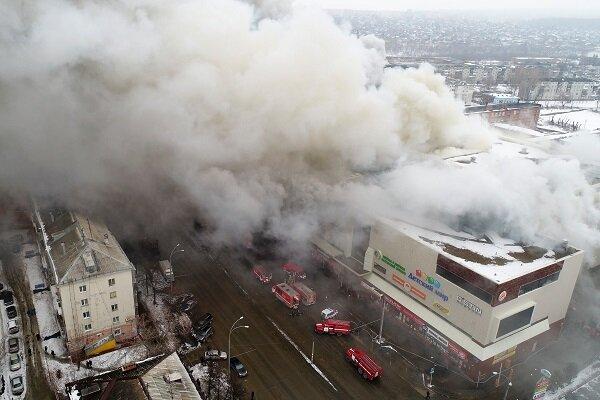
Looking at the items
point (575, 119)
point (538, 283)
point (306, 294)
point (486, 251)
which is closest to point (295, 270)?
point (306, 294)

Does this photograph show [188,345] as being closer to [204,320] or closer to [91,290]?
[204,320]

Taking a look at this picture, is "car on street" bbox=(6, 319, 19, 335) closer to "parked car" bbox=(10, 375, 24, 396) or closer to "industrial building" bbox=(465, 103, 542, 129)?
"parked car" bbox=(10, 375, 24, 396)

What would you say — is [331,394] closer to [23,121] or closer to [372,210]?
[372,210]

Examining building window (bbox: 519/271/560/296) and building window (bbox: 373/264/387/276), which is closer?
building window (bbox: 519/271/560/296)

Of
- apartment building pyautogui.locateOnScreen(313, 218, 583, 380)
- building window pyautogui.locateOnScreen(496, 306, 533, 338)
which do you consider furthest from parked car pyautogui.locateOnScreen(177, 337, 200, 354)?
building window pyautogui.locateOnScreen(496, 306, 533, 338)

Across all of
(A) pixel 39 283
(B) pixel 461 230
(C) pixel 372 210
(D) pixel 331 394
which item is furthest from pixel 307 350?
(A) pixel 39 283
